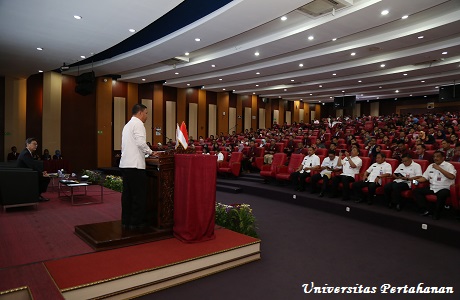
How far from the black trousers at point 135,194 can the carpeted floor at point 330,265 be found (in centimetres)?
92

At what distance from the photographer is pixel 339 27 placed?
7105mm

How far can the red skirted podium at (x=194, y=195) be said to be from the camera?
10.4ft

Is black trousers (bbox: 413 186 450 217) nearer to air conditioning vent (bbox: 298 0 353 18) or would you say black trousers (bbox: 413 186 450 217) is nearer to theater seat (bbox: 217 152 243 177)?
air conditioning vent (bbox: 298 0 353 18)

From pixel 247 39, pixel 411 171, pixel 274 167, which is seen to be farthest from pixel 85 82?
pixel 411 171

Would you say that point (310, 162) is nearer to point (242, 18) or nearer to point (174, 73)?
point (242, 18)

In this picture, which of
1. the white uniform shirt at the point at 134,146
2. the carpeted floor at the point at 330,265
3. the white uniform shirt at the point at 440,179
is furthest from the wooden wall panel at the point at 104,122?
the white uniform shirt at the point at 440,179

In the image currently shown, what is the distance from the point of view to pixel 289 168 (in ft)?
24.7

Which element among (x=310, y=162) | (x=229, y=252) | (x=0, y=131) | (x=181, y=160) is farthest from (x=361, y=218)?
(x=0, y=131)

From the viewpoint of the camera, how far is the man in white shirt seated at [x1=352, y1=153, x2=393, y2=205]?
5.37m

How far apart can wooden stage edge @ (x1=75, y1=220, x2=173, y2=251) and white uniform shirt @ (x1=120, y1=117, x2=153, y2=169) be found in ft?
2.19

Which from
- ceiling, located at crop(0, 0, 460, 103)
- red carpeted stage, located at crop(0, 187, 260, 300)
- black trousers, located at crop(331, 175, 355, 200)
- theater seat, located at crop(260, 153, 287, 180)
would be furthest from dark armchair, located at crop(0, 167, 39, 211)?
black trousers, located at crop(331, 175, 355, 200)

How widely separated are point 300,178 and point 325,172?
59cm

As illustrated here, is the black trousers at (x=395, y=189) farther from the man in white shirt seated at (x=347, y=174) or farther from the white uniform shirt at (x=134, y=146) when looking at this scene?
the white uniform shirt at (x=134, y=146)

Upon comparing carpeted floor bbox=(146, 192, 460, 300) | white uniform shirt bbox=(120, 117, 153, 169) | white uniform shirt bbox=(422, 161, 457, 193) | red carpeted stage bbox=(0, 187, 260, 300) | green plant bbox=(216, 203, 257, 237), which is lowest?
carpeted floor bbox=(146, 192, 460, 300)
